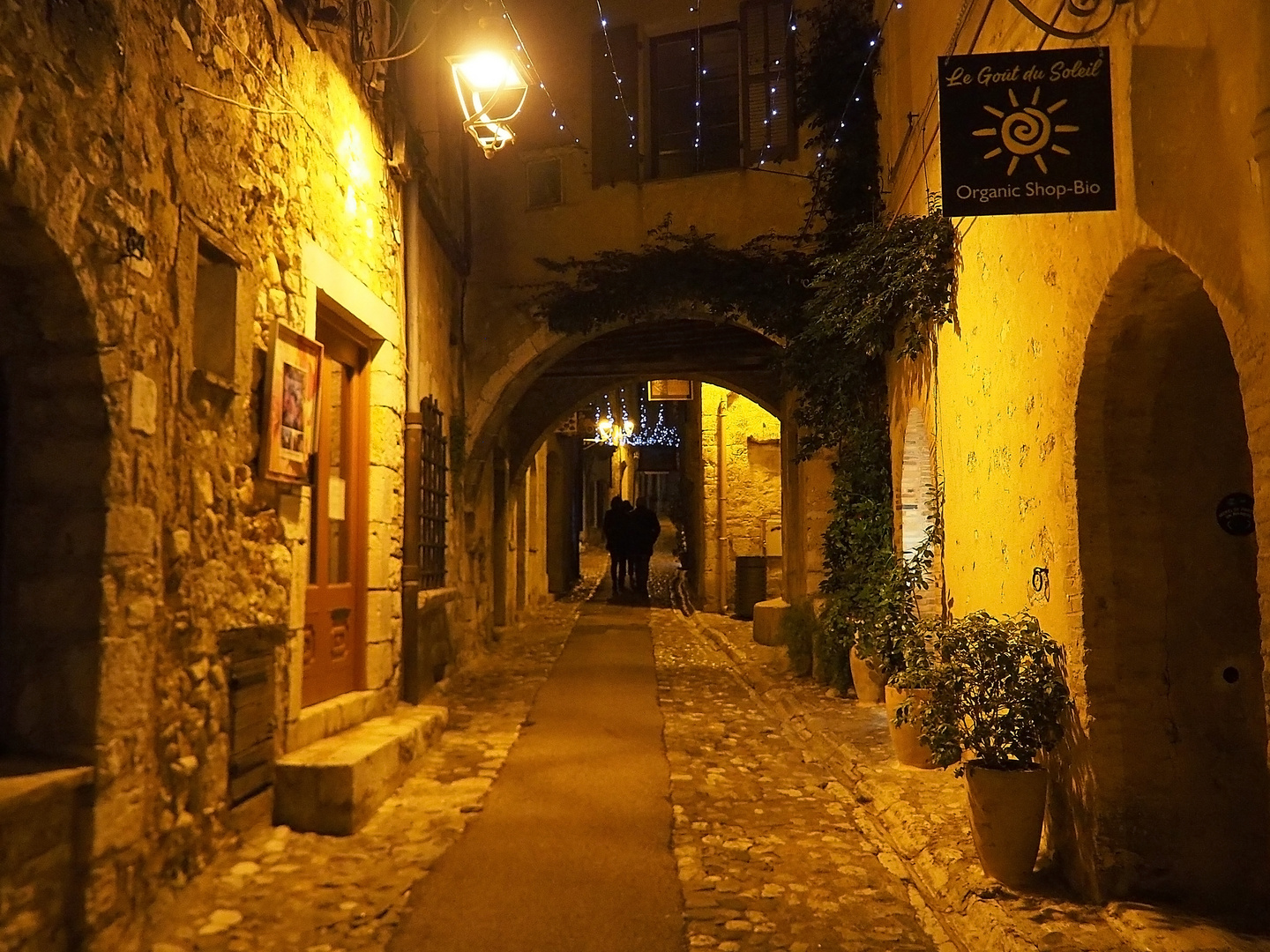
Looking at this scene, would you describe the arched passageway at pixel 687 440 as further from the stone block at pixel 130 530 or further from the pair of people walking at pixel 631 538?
the stone block at pixel 130 530

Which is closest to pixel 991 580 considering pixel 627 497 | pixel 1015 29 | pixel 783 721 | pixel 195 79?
pixel 1015 29

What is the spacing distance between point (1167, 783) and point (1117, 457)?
116 centimetres

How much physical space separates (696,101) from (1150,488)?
24.8 ft

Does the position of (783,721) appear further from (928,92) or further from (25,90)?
(25,90)

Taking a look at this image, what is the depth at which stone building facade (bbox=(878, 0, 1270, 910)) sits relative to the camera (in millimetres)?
2689

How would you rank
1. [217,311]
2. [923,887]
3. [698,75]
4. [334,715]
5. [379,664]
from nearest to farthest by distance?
[923,887] → [217,311] → [334,715] → [379,664] → [698,75]

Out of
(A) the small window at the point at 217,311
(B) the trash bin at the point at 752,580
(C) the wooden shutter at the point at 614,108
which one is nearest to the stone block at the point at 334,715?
(A) the small window at the point at 217,311

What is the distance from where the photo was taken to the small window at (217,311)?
3924mm

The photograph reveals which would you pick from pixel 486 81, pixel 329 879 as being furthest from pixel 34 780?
pixel 486 81

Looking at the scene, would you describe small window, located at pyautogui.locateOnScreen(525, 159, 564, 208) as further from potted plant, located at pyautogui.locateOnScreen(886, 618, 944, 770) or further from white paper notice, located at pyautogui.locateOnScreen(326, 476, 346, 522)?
potted plant, located at pyautogui.locateOnScreen(886, 618, 944, 770)

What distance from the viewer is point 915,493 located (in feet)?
22.3

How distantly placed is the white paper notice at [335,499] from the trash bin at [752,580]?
939cm

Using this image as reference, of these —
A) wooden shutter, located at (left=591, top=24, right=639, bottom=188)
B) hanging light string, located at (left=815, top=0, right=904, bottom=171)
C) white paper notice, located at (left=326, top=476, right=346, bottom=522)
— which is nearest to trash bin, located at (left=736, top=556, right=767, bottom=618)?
wooden shutter, located at (left=591, top=24, right=639, bottom=188)

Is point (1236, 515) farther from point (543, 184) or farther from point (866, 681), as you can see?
point (543, 184)
